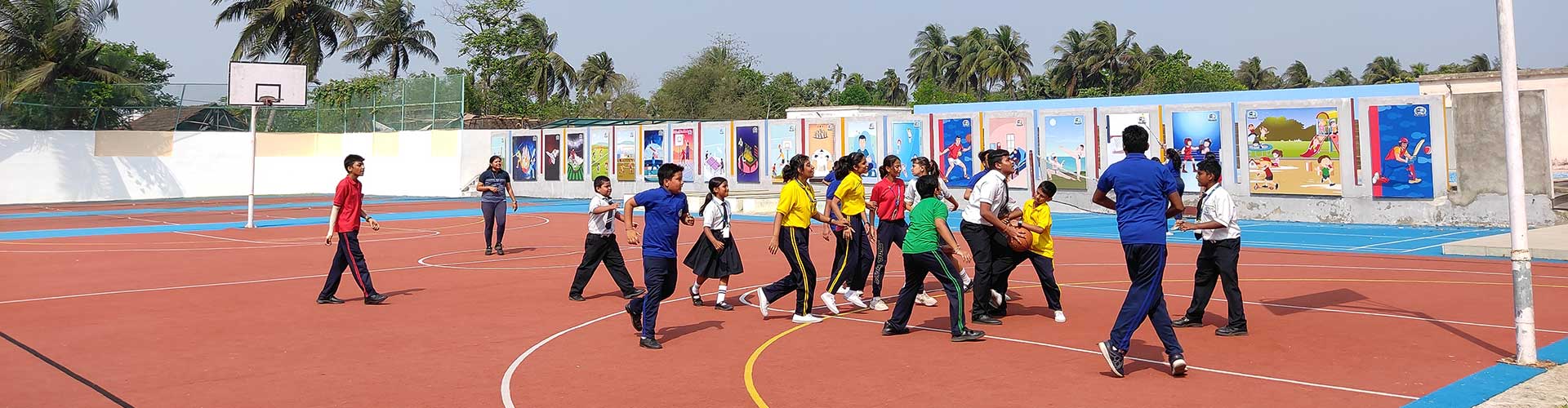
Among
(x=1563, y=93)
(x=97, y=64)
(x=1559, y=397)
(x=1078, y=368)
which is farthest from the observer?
(x=97, y=64)

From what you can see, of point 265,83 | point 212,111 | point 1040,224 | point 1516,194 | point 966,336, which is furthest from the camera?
point 212,111

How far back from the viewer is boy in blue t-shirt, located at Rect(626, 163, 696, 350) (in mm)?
Answer: 8906

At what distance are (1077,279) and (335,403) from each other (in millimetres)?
9071

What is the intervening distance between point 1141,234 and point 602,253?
6235mm

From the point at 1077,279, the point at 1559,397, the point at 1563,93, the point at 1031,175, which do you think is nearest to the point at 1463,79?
the point at 1563,93

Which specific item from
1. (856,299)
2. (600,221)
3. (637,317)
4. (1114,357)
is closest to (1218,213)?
(1114,357)

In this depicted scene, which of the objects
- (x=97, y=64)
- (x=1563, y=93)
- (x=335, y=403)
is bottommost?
(x=335, y=403)

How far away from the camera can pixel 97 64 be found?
48.8 m

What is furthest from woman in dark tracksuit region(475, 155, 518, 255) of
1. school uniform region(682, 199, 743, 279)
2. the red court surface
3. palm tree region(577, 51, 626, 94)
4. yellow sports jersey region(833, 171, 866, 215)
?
palm tree region(577, 51, 626, 94)

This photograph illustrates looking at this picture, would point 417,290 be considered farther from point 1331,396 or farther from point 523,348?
point 1331,396

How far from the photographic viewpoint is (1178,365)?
725 cm

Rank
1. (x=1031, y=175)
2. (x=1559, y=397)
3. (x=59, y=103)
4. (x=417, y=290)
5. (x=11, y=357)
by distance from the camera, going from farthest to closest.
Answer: (x=59, y=103)
(x=1031, y=175)
(x=417, y=290)
(x=11, y=357)
(x=1559, y=397)

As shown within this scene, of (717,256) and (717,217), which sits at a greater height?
(717,217)

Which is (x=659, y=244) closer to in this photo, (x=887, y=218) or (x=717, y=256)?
(x=717, y=256)
